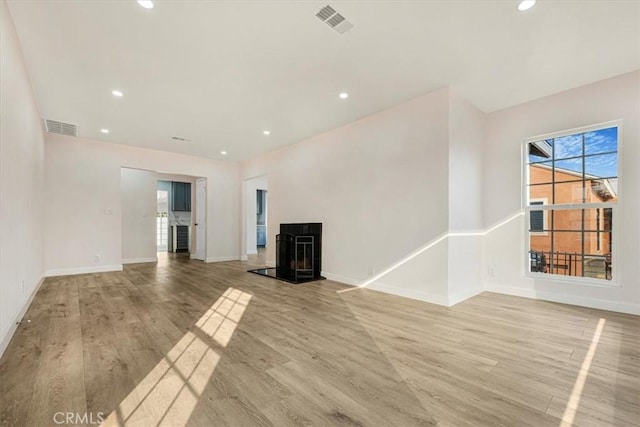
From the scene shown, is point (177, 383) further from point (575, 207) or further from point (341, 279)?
point (575, 207)

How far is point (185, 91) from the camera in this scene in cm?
361

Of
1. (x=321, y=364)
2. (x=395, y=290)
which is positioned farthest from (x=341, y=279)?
(x=321, y=364)

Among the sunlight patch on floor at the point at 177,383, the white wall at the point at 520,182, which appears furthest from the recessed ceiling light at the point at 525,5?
the sunlight patch on floor at the point at 177,383

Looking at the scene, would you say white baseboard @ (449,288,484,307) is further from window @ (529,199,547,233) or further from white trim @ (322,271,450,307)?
window @ (529,199,547,233)

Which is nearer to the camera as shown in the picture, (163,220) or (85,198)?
(85,198)

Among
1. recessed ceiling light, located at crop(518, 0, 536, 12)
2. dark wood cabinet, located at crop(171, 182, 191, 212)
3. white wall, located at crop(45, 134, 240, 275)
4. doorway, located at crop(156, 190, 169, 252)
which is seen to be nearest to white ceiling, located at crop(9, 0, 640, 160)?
recessed ceiling light, located at crop(518, 0, 536, 12)

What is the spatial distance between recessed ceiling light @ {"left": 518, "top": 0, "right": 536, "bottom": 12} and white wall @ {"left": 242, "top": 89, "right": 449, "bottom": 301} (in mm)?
1301

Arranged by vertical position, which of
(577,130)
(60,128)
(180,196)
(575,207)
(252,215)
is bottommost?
(252,215)

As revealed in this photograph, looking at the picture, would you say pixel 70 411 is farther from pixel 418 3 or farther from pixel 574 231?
pixel 574 231

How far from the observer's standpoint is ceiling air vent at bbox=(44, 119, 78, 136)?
15.4 ft

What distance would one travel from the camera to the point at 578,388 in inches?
68.5

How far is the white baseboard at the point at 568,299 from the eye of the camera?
3.14 metres

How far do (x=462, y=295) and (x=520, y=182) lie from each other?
1.86 metres

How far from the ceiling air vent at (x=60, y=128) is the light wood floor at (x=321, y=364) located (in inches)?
119
